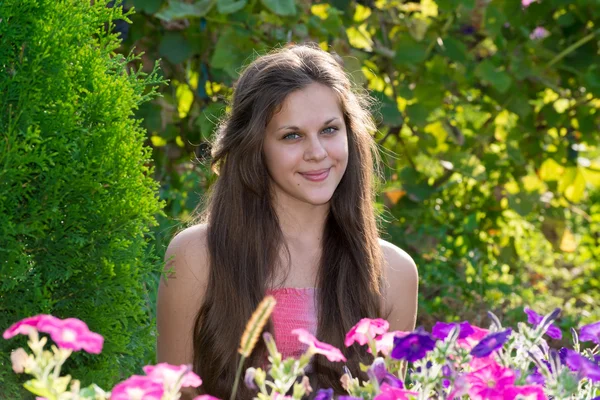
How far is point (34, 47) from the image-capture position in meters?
1.62

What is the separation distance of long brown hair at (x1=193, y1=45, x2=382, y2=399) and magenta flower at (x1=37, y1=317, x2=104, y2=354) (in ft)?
3.45

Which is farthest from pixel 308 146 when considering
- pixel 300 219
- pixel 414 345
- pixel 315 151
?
pixel 414 345

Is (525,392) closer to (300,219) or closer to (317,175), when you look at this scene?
(317,175)

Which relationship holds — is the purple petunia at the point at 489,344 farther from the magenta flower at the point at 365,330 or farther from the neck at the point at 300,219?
the neck at the point at 300,219

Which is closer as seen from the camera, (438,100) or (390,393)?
(390,393)

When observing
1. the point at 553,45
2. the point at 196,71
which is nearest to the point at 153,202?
the point at 196,71

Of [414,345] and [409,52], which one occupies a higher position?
[409,52]

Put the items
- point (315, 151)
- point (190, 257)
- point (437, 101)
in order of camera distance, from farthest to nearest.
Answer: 1. point (437, 101)
2. point (190, 257)
3. point (315, 151)

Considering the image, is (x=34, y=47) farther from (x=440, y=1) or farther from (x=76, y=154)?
(x=440, y=1)

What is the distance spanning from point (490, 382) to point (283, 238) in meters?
1.19

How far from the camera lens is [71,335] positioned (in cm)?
112

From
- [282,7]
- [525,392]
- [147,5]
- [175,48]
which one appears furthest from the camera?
[175,48]

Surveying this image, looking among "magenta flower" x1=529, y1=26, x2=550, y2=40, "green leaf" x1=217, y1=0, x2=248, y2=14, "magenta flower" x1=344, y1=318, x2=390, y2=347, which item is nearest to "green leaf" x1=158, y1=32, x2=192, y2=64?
"green leaf" x1=217, y1=0, x2=248, y2=14

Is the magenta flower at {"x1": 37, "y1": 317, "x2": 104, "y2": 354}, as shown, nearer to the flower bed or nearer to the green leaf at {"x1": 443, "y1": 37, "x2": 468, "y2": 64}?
the flower bed
